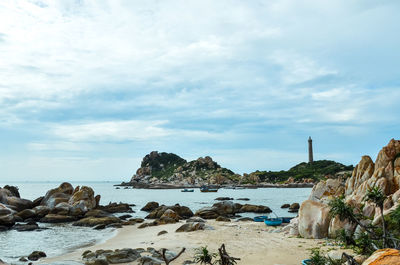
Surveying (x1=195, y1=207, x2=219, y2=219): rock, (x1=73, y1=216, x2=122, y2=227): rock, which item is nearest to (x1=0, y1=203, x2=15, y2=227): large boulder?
(x1=73, y1=216, x2=122, y2=227): rock

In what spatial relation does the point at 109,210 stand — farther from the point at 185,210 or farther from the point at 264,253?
the point at 264,253

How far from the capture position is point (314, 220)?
26391mm

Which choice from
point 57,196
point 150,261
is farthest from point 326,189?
point 57,196

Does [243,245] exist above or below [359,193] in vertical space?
below

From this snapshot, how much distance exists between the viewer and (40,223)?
167 ft

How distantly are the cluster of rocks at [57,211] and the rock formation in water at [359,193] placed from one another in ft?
91.3

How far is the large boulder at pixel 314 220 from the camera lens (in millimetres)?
25706

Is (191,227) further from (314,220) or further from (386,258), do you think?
(386,258)

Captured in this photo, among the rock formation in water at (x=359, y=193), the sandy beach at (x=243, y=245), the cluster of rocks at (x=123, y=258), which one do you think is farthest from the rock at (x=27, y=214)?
the rock formation in water at (x=359, y=193)

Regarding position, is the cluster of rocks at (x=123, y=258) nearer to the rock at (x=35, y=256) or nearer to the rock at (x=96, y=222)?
the rock at (x=35, y=256)

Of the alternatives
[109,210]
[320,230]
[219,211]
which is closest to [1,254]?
[320,230]

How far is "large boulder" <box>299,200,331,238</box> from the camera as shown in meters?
25.7

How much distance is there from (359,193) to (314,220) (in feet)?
26.5

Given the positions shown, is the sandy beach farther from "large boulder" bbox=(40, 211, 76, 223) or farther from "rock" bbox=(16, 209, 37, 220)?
"rock" bbox=(16, 209, 37, 220)
